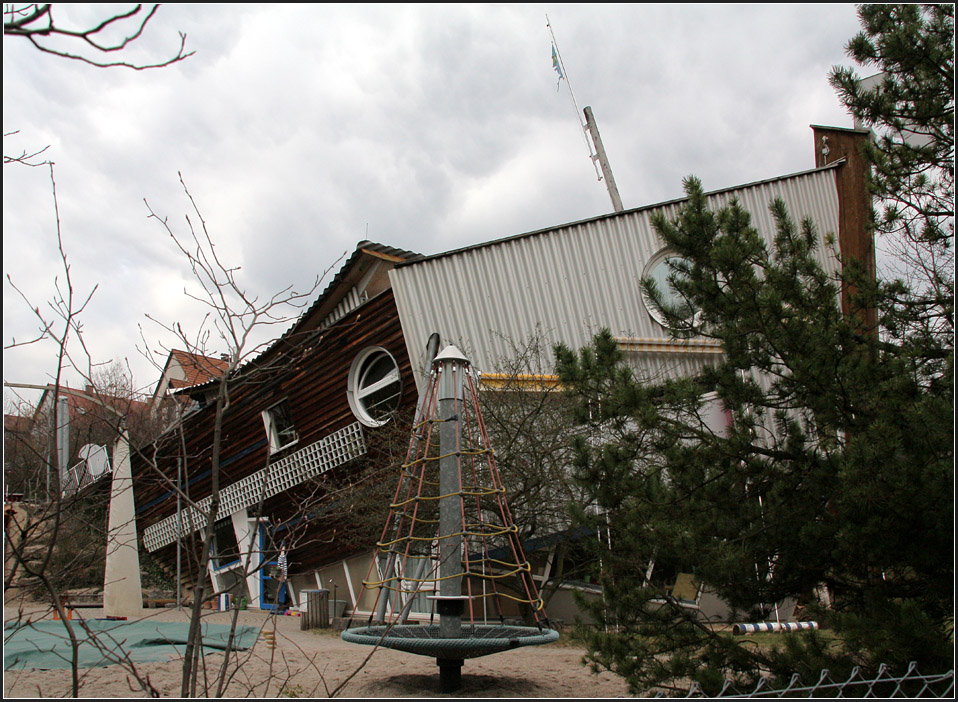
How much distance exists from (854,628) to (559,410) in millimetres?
8019

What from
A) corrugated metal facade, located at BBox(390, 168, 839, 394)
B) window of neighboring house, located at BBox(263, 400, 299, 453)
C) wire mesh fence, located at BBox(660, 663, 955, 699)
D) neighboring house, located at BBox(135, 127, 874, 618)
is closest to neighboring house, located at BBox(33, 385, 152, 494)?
wire mesh fence, located at BBox(660, 663, 955, 699)

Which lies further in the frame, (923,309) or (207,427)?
(207,427)

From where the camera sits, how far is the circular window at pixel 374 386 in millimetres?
14828

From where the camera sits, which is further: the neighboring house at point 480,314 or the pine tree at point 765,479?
the neighboring house at point 480,314

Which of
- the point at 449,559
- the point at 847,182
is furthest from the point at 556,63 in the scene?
the point at 449,559

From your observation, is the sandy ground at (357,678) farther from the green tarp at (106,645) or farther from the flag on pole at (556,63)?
the flag on pole at (556,63)

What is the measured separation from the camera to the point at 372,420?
49.7 ft

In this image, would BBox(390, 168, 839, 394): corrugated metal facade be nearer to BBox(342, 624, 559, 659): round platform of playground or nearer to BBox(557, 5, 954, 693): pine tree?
BBox(342, 624, 559, 659): round platform of playground

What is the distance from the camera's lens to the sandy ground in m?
7.53

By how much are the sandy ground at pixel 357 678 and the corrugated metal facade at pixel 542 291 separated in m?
5.43

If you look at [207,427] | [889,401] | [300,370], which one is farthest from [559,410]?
[207,427]

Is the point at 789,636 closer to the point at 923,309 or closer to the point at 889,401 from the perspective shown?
the point at 889,401

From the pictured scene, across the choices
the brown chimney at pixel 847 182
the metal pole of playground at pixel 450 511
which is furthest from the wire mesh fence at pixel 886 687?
the brown chimney at pixel 847 182

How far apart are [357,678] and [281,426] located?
9.80m
